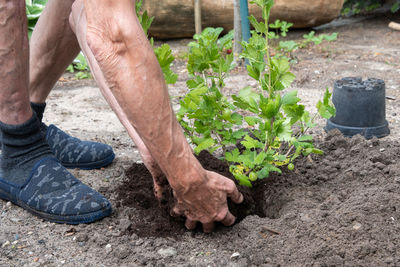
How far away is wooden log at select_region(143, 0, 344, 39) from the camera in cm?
630

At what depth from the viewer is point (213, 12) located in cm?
642

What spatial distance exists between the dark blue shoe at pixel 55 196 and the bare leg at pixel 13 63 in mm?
272

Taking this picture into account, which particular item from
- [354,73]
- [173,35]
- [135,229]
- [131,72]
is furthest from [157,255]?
[173,35]

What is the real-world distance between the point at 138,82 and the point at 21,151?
1.02 meters

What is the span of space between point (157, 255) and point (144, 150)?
0.41 m

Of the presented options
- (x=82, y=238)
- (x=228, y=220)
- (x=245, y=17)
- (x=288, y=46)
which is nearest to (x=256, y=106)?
(x=228, y=220)

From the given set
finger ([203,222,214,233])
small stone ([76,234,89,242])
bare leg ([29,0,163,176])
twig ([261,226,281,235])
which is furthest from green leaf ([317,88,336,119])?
bare leg ([29,0,163,176])

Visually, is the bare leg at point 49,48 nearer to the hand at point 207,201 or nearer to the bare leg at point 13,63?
the bare leg at point 13,63

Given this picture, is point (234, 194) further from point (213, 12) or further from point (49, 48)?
point (213, 12)

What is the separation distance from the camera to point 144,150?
185 centimetres

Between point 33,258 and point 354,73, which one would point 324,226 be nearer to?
point 33,258

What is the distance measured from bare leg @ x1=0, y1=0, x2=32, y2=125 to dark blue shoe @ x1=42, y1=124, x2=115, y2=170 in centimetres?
49

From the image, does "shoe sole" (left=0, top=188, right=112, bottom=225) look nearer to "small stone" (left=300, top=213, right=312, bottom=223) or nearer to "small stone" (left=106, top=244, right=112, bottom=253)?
"small stone" (left=106, top=244, right=112, bottom=253)

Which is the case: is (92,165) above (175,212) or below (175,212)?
below
